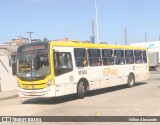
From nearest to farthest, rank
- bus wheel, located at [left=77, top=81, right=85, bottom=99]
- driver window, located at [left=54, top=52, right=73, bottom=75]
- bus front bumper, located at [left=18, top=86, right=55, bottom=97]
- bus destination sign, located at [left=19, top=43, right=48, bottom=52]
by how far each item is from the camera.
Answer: bus front bumper, located at [left=18, top=86, right=55, bottom=97]
driver window, located at [left=54, top=52, right=73, bottom=75]
bus destination sign, located at [left=19, top=43, right=48, bottom=52]
bus wheel, located at [left=77, top=81, right=85, bottom=99]

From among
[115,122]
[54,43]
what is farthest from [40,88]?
[115,122]

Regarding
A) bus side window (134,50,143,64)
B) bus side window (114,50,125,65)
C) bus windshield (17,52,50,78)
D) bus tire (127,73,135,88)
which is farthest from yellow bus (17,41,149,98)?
bus side window (134,50,143,64)

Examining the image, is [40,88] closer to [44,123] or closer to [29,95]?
[29,95]

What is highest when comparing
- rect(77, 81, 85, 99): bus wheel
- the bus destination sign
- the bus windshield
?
the bus destination sign

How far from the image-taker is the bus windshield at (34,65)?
55.7 feet

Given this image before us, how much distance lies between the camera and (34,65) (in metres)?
17.2

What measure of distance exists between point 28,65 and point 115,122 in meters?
7.08

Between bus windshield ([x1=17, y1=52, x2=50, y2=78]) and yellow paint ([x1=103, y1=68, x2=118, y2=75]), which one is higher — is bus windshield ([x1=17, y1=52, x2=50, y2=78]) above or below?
above

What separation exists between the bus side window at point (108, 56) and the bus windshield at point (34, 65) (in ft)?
16.4

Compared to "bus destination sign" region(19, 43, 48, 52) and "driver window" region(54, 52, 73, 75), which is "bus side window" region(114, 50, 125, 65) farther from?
"bus destination sign" region(19, 43, 48, 52)

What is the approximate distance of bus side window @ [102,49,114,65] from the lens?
21.2 metres

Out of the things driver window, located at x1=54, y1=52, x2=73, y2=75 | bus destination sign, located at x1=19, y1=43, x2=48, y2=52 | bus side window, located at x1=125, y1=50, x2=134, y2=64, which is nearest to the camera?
driver window, located at x1=54, y1=52, x2=73, y2=75

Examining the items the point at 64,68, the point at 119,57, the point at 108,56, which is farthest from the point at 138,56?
the point at 64,68

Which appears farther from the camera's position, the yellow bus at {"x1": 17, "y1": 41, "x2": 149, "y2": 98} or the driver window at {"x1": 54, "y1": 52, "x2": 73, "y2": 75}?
the driver window at {"x1": 54, "y1": 52, "x2": 73, "y2": 75}
